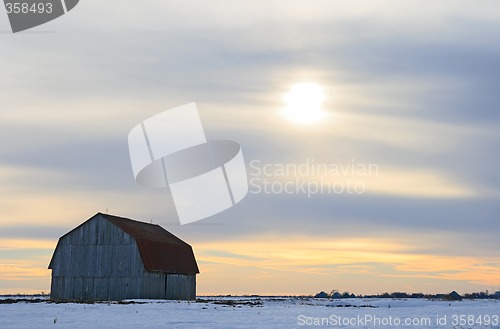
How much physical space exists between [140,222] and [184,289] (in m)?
8.19

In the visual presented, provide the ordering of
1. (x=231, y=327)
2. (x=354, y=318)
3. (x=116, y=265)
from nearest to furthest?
(x=231, y=327), (x=354, y=318), (x=116, y=265)

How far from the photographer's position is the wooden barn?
6425 centimetres

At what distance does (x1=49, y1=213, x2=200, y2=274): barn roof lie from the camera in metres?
65.1

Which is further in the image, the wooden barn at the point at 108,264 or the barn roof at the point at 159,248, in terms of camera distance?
the barn roof at the point at 159,248

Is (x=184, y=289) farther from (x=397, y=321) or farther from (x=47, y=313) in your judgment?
(x=397, y=321)

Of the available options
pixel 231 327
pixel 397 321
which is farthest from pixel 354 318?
pixel 231 327

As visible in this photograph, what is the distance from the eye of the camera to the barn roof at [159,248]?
65.1 m

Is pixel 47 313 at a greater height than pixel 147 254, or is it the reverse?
pixel 147 254

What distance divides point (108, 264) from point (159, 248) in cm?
521

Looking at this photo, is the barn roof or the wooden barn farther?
the barn roof

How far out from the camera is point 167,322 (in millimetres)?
32406

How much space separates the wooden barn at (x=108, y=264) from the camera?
64250 mm

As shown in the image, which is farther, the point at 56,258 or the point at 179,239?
the point at 179,239

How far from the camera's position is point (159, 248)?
67.9m
